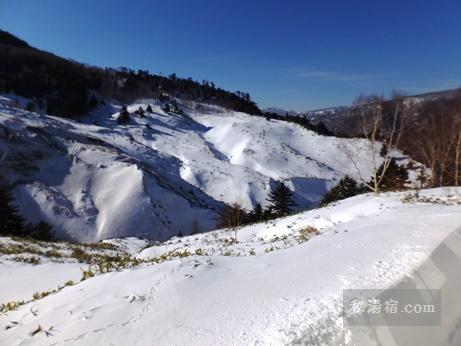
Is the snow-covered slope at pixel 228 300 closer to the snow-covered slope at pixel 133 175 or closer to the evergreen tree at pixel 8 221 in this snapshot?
the evergreen tree at pixel 8 221

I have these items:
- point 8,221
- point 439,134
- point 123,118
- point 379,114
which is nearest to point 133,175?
point 8,221

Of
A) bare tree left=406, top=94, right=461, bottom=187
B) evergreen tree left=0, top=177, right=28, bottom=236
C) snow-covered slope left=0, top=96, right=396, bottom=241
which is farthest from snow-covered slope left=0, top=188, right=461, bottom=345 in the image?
snow-covered slope left=0, top=96, right=396, bottom=241

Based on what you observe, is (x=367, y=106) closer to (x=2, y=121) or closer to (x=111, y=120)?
(x=2, y=121)

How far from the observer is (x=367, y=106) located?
22328 millimetres

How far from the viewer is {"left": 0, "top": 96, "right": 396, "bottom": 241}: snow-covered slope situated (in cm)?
3591

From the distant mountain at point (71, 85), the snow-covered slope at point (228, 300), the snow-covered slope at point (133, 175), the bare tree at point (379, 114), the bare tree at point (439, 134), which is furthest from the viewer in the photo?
the distant mountain at point (71, 85)

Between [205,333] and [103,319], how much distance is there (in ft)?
4.78

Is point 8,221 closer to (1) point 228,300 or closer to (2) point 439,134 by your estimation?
(1) point 228,300

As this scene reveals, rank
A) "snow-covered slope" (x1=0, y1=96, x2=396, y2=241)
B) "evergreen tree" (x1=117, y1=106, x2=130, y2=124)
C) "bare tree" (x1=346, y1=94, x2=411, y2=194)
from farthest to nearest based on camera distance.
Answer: "evergreen tree" (x1=117, y1=106, x2=130, y2=124)
"snow-covered slope" (x1=0, y1=96, x2=396, y2=241)
"bare tree" (x1=346, y1=94, x2=411, y2=194)

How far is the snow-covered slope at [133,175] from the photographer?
35.9m

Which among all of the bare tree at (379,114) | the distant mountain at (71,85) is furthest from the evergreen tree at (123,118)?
the bare tree at (379,114)

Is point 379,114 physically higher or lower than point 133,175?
higher

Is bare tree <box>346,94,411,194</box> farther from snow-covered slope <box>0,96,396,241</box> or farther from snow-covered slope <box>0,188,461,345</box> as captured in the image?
snow-covered slope <box>0,188,461,345</box>

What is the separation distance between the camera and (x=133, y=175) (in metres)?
41.0
